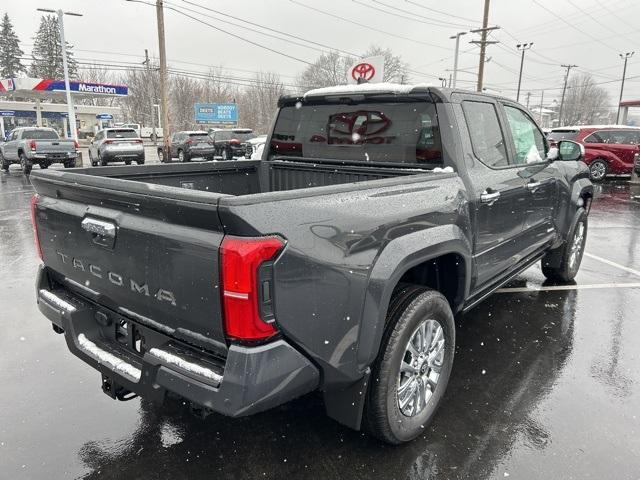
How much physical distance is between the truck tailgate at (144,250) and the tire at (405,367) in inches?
35.1

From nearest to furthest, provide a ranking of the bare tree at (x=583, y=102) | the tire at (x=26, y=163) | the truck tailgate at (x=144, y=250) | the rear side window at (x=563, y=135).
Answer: the truck tailgate at (x=144, y=250)
the rear side window at (x=563, y=135)
the tire at (x=26, y=163)
the bare tree at (x=583, y=102)

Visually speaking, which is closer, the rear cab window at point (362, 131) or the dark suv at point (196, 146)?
the rear cab window at point (362, 131)

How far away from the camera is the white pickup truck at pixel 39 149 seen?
1886cm

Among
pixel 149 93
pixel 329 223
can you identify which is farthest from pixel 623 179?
pixel 149 93

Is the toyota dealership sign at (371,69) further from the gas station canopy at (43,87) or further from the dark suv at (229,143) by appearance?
the gas station canopy at (43,87)

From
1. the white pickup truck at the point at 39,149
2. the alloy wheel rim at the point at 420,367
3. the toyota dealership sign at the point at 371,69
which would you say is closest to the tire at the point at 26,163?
the white pickup truck at the point at 39,149

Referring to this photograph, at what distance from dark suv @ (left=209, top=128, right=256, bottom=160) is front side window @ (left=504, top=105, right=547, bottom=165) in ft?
76.0

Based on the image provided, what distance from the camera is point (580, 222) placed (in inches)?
215

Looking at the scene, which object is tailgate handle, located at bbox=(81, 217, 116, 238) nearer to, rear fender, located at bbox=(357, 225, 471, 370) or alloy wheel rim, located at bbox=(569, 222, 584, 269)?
rear fender, located at bbox=(357, 225, 471, 370)

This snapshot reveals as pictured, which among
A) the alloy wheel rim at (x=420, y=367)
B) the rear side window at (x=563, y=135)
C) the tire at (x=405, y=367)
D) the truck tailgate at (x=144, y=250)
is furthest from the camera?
the rear side window at (x=563, y=135)

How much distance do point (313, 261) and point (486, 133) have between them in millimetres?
2194

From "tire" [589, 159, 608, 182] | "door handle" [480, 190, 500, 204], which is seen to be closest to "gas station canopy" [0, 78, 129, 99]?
"tire" [589, 159, 608, 182]

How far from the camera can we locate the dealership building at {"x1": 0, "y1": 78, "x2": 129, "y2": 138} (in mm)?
36656

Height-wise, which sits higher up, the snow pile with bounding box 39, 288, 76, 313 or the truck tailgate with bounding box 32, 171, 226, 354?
the truck tailgate with bounding box 32, 171, 226, 354
